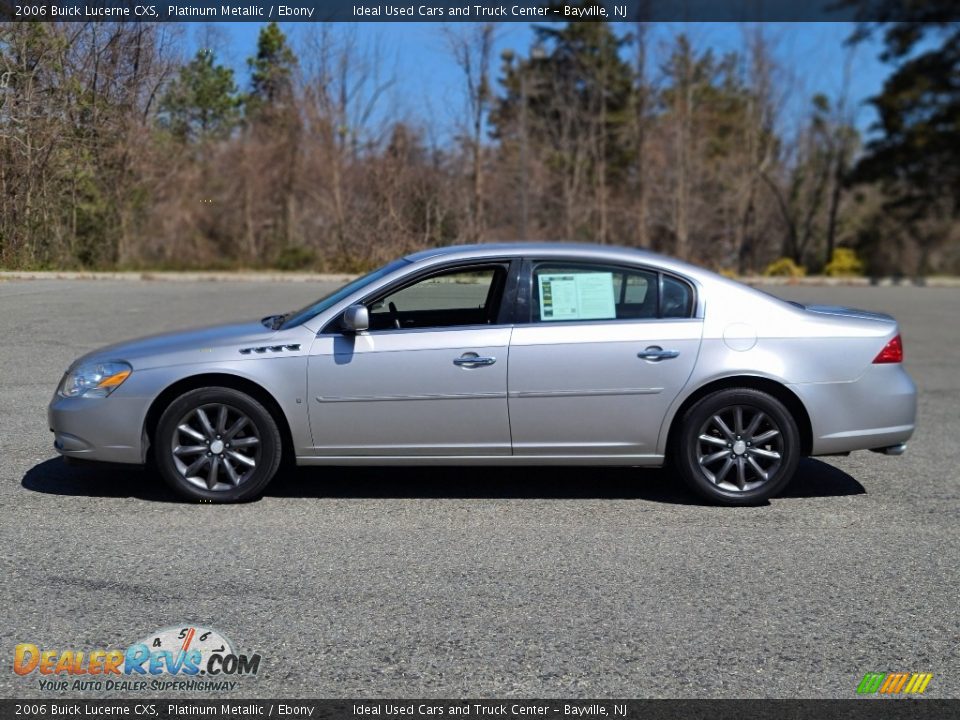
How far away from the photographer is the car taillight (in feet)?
20.0

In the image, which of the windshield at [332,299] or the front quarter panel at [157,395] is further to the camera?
the windshield at [332,299]

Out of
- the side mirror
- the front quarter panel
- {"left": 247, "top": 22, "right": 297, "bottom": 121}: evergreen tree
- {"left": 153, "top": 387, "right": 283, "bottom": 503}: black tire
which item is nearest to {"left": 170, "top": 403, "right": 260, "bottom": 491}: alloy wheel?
{"left": 153, "top": 387, "right": 283, "bottom": 503}: black tire

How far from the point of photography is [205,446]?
5.87 m

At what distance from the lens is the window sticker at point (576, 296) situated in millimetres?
6066

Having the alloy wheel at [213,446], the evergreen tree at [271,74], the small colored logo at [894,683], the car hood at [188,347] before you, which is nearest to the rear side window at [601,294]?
the car hood at [188,347]

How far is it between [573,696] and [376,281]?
3.24 metres

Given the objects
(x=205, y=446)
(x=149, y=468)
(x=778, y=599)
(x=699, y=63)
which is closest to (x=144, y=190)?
(x=149, y=468)

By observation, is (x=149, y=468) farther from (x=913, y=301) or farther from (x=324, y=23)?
(x=913, y=301)

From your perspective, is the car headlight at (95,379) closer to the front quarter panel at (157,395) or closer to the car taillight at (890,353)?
the front quarter panel at (157,395)

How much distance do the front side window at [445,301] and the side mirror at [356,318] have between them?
0.94 ft

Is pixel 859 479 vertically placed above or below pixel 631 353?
below

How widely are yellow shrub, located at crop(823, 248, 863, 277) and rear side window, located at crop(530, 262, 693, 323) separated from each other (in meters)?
27.5

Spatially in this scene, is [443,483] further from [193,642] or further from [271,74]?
[271,74]

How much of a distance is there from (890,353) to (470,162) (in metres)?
15.7
